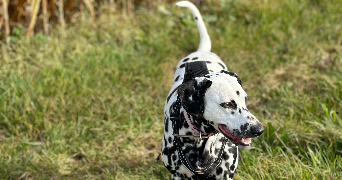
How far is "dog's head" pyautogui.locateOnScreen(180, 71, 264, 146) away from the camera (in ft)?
7.41

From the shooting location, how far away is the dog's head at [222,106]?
2.26 m

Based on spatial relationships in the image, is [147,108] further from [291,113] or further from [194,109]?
[194,109]

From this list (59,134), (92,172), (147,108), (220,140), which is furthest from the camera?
(147,108)

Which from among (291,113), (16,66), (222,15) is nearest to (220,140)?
(291,113)

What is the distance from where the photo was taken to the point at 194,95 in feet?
7.72

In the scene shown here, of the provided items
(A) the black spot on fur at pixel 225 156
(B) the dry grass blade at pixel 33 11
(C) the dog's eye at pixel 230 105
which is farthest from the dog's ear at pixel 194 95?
(B) the dry grass blade at pixel 33 11

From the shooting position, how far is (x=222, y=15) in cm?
593

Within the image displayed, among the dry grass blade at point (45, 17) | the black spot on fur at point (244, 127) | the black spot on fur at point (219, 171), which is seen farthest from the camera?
the dry grass blade at point (45, 17)

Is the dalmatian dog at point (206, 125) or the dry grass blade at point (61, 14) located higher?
the dry grass blade at point (61, 14)

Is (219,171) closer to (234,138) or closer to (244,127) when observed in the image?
(234,138)

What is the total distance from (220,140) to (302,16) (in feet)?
12.0

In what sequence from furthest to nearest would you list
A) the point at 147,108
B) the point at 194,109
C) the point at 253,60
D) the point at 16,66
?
1. the point at 253,60
2. the point at 16,66
3. the point at 147,108
4. the point at 194,109

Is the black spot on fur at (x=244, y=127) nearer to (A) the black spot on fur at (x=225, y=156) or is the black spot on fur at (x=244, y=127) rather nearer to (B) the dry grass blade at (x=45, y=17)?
(A) the black spot on fur at (x=225, y=156)

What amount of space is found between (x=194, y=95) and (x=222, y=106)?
0.60 feet
